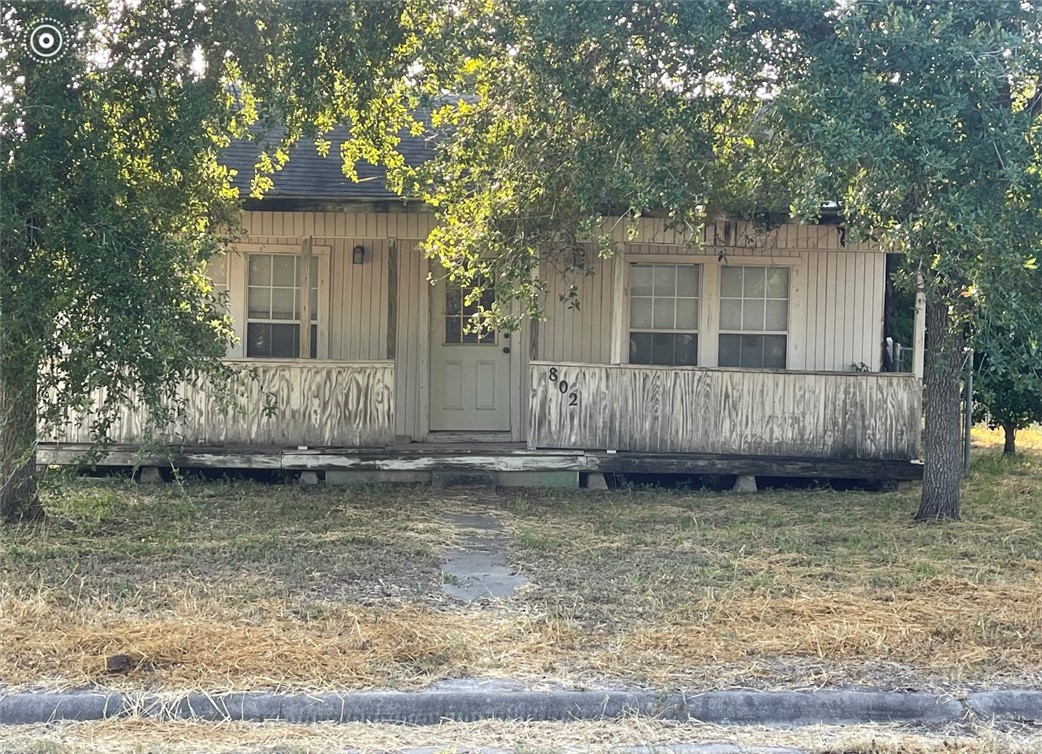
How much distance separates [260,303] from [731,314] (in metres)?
5.56

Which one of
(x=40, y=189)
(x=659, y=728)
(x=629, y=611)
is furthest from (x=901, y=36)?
(x=40, y=189)

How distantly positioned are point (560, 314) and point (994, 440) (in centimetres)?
1103

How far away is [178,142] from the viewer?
7441mm

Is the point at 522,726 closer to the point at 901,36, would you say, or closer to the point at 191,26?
the point at 901,36

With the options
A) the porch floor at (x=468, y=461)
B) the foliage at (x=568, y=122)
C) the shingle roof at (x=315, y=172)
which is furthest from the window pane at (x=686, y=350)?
the shingle roof at (x=315, y=172)

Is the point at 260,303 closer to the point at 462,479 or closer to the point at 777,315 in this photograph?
the point at 462,479

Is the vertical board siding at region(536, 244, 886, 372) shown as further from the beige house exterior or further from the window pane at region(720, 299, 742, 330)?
the window pane at region(720, 299, 742, 330)

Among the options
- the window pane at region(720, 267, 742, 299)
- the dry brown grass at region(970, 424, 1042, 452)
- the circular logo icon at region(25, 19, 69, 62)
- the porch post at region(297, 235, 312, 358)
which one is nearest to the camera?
the circular logo icon at region(25, 19, 69, 62)

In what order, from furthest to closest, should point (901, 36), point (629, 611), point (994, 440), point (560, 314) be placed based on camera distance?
point (994, 440) → point (560, 314) → point (901, 36) → point (629, 611)

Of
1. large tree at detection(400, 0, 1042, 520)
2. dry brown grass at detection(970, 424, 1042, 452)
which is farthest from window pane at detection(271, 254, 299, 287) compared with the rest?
dry brown grass at detection(970, 424, 1042, 452)

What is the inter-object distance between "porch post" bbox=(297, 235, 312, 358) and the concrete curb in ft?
23.6

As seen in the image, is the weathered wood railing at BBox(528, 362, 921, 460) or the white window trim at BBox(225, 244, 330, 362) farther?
the white window trim at BBox(225, 244, 330, 362)

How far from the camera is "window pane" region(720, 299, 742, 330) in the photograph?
39.4 ft

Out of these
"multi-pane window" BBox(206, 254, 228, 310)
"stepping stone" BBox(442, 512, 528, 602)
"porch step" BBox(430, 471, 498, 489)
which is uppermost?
"multi-pane window" BBox(206, 254, 228, 310)
